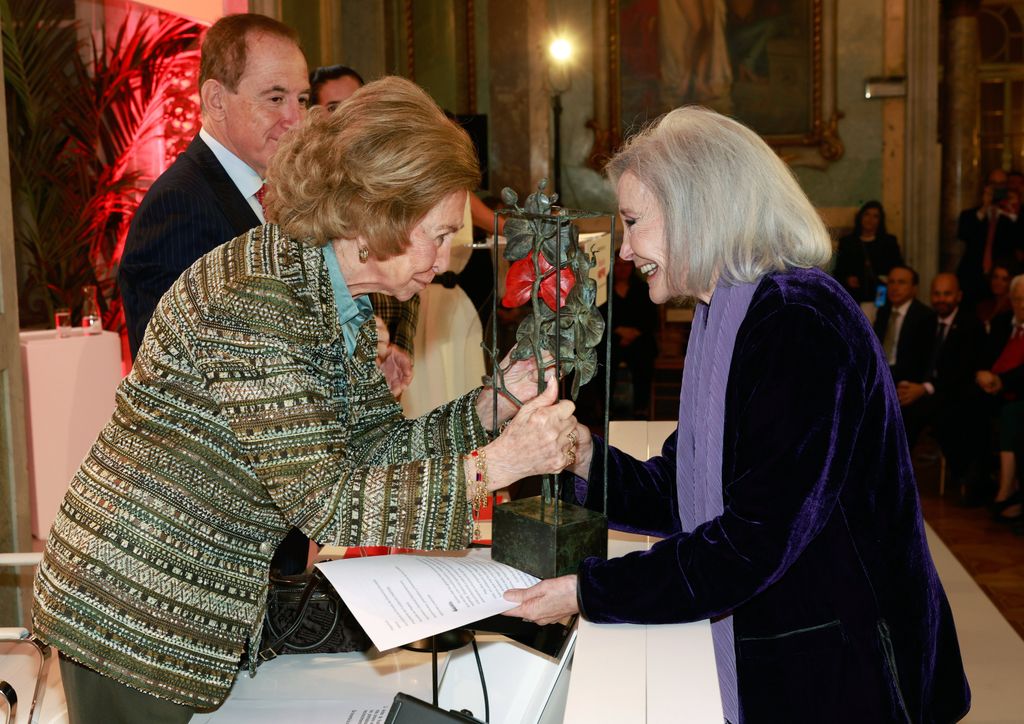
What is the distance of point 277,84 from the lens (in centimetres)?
306

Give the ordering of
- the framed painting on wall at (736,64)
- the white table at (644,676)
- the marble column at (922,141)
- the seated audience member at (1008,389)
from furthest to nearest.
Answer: the framed painting on wall at (736,64) < the marble column at (922,141) < the seated audience member at (1008,389) < the white table at (644,676)

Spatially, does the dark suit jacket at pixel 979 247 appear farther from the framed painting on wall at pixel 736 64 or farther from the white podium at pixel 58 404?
the white podium at pixel 58 404

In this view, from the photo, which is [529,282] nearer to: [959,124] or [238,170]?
[238,170]

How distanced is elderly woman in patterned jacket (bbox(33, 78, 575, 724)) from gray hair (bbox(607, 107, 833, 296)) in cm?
35

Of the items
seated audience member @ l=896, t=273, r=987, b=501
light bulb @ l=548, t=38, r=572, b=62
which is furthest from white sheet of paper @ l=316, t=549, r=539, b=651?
light bulb @ l=548, t=38, r=572, b=62

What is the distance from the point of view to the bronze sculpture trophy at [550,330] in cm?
184

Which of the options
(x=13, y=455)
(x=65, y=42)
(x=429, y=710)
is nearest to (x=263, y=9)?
(x=65, y=42)

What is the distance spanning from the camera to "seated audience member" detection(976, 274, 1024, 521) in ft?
22.1

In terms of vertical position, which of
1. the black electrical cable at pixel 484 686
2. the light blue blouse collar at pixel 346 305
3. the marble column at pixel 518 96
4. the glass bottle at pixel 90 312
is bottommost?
the black electrical cable at pixel 484 686

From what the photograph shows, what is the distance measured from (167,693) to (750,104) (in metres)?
12.3

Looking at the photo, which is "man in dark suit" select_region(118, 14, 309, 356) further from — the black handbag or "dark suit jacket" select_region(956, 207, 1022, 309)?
"dark suit jacket" select_region(956, 207, 1022, 309)

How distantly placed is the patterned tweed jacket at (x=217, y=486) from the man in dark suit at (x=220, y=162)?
913mm

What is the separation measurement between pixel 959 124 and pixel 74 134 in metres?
10.6

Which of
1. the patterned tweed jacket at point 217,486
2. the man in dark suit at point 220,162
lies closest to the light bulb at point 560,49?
the man in dark suit at point 220,162
